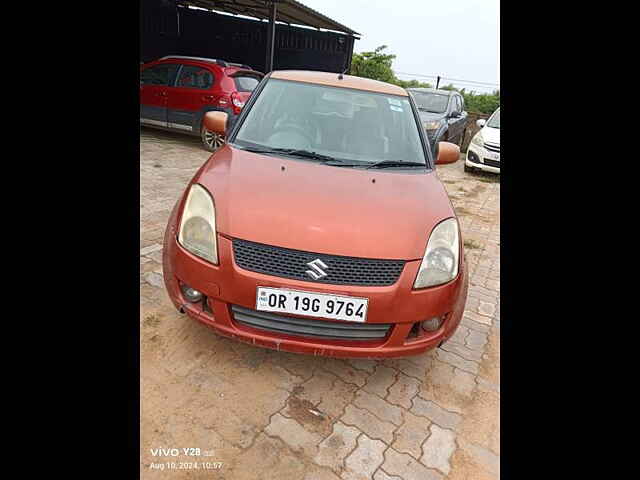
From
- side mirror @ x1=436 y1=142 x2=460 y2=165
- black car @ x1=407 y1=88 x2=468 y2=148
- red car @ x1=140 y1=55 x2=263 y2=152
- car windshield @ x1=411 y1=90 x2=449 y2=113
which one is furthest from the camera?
car windshield @ x1=411 y1=90 x2=449 y2=113

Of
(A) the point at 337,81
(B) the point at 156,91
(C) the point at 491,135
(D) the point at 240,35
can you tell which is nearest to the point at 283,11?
(D) the point at 240,35

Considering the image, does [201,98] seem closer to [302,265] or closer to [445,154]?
[445,154]

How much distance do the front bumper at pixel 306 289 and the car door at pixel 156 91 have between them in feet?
20.4

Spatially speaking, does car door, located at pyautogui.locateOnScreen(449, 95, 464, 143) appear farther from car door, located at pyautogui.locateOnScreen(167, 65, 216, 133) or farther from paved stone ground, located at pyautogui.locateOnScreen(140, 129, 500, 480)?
paved stone ground, located at pyautogui.locateOnScreen(140, 129, 500, 480)

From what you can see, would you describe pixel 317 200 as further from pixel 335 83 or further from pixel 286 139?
pixel 335 83

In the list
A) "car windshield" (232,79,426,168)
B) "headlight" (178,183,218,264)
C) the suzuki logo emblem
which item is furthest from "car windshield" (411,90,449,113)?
the suzuki logo emblem

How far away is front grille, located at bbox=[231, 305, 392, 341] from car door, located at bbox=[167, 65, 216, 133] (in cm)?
579

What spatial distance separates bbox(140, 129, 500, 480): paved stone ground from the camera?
1646 millimetres

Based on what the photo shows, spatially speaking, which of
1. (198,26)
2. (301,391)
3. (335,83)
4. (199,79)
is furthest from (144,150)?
(198,26)

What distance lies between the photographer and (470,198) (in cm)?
636

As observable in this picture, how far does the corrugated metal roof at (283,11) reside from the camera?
34.7 feet

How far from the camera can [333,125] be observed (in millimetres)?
2709

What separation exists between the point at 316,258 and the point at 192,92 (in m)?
6.16

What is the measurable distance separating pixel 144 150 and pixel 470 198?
543 centimetres
